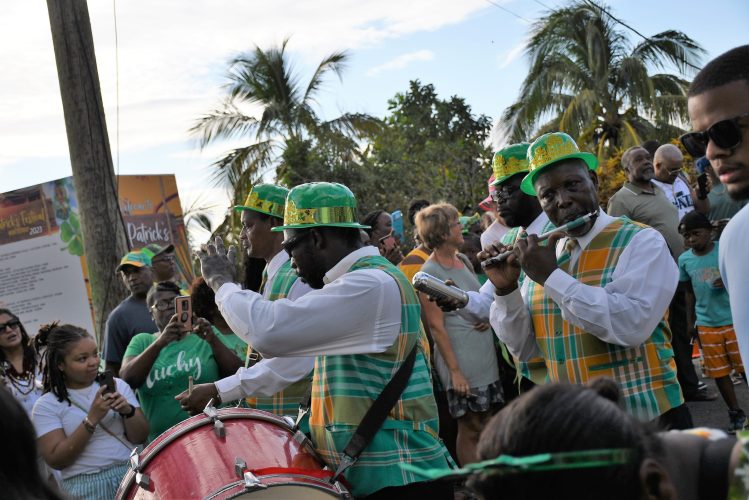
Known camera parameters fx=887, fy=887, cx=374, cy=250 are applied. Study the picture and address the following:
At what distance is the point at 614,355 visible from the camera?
3453 mm

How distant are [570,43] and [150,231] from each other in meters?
14.2

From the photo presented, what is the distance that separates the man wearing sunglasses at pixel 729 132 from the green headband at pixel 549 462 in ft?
2.44

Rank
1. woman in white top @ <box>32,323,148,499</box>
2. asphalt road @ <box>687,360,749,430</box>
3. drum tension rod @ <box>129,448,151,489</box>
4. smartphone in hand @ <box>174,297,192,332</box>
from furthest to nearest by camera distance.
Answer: asphalt road @ <box>687,360,749,430</box> → smartphone in hand @ <box>174,297,192,332</box> → woman in white top @ <box>32,323,148,499</box> → drum tension rod @ <box>129,448,151,489</box>

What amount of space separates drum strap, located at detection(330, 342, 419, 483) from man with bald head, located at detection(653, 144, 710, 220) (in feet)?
17.5

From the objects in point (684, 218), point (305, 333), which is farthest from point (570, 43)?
point (305, 333)

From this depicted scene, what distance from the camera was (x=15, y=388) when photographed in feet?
19.9

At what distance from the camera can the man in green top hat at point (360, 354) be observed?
3.37 meters

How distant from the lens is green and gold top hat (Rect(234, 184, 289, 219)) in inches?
197

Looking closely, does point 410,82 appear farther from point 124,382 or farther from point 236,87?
point 124,382

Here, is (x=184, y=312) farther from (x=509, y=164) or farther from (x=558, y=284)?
(x=558, y=284)

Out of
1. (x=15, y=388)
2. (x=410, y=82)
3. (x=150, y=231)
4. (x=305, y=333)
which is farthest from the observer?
(x=410, y=82)

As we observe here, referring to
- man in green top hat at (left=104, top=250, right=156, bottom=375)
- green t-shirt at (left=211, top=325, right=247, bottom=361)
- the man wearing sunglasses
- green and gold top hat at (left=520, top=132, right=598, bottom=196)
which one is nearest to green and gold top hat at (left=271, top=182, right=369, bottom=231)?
green and gold top hat at (left=520, top=132, right=598, bottom=196)

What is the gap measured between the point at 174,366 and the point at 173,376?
0.06 metres

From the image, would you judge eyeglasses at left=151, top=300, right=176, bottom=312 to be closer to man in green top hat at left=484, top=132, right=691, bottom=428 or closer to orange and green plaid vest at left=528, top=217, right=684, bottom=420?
man in green top hat at left=484, top=132, right=691, bottom=428
